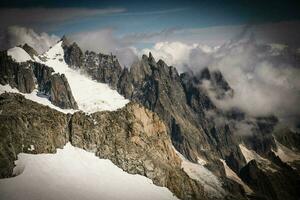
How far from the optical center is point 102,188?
177 m

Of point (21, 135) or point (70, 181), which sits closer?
point (70, 181)

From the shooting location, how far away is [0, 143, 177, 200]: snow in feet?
509

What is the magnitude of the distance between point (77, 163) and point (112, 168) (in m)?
18.4

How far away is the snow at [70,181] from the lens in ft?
509

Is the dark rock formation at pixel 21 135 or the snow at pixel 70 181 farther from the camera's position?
the dark rock formation at pixel 21 135

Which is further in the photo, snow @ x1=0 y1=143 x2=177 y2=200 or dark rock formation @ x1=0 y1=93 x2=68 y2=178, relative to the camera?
dark rock formation @ x1=0 y1=93 x2=68 y2=178

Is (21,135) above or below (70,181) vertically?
above

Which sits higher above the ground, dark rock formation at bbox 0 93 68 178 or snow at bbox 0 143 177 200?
dark rock formation at bbox 0 93 68 178

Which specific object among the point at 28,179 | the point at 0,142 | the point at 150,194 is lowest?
the point at 150,194

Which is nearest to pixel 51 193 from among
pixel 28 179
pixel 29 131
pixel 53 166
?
pixel 28 179

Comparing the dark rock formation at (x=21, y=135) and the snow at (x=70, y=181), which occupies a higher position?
the dark rock formation at (x=21, y=135)

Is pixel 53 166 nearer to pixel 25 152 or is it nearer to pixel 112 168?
pixel 25 152

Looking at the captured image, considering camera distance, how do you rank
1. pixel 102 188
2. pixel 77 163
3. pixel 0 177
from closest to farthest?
pixel 0 177, pixel 102 188, pixel 77 163

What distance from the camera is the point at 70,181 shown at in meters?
172
